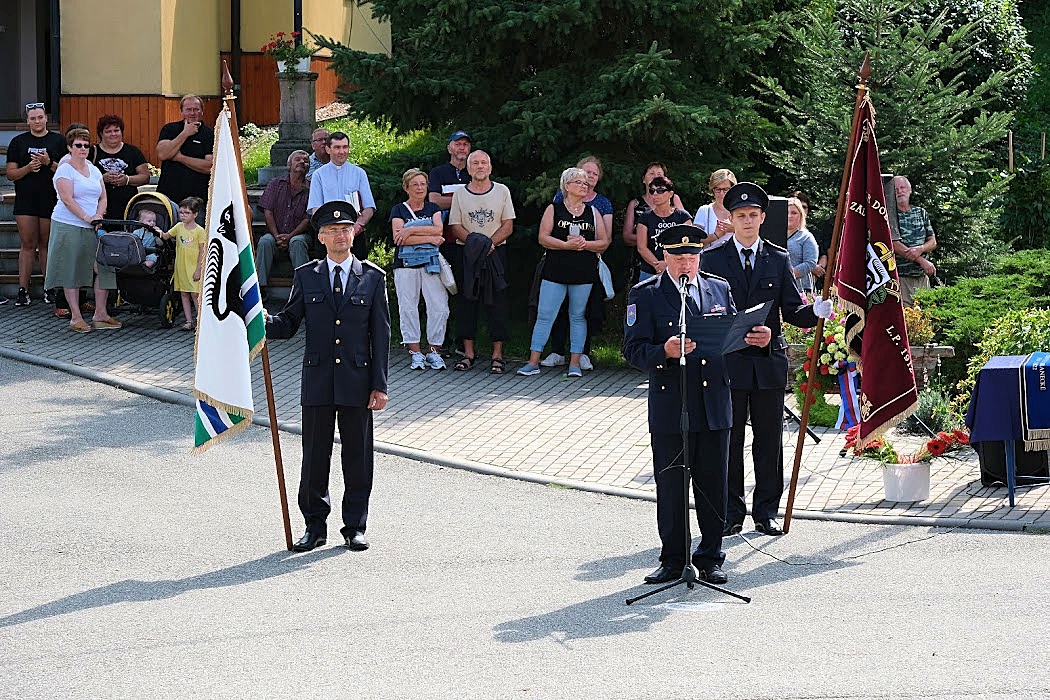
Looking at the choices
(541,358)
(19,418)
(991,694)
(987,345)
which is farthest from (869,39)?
(991,694)

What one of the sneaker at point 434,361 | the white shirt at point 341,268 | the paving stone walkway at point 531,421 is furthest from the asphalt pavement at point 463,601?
the sneaker at point 434,361

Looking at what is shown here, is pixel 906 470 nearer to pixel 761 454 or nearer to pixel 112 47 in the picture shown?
pixel 761 454

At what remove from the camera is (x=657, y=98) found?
1548cm

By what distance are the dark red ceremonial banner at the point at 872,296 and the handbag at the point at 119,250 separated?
8.30m

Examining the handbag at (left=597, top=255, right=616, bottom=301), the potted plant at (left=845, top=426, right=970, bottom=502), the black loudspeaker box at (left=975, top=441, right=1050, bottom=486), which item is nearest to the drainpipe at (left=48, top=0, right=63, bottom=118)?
the handbag at (left=597, top=255, right=616, bottom=301)

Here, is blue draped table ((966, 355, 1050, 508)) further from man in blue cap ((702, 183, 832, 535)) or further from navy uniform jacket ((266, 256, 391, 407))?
navy uniform jacket ((266, 256, 391, 407))

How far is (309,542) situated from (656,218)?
6.20m

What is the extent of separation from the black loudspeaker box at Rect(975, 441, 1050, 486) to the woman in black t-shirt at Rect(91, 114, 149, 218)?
393 inches

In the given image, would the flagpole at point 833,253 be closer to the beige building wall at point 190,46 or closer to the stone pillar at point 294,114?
the stone pillar at point 294,114

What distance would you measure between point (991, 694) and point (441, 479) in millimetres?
5333

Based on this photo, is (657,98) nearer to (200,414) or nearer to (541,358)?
(541,358)

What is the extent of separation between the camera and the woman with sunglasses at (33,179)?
1706 centimetres

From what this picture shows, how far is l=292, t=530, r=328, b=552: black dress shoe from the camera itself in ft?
31.3

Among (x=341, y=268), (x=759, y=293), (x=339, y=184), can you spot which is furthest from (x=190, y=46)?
(x=759, y=293)
